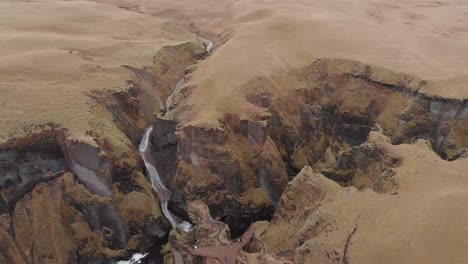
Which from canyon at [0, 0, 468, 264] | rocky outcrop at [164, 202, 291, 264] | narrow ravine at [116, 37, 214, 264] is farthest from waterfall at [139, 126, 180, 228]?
rocky outcrop at [164, 202, 291, 264]

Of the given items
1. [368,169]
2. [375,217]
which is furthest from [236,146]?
[375,217]

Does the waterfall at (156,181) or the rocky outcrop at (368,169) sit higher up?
the rocky outcrop at (368,169)

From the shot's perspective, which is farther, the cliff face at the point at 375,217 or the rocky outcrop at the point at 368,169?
the rocky outcrop at the point at 368,169

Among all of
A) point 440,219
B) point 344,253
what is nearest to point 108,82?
point 344,253

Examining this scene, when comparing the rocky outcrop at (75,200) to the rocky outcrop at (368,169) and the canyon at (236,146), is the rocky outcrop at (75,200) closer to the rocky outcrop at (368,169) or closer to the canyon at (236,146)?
the canyon at (236,146)

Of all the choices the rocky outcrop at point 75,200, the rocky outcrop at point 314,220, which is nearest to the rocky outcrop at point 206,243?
the rocky outcrop at point 314,220

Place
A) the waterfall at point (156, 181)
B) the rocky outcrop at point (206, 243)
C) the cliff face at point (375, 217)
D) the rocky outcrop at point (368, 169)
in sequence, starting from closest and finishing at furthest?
the cliff face at point (375, 217)
the rocky outcrop at point (206, 243)
the rocky outcrop at point (368, 169)
the waterfall at point (156, 181)

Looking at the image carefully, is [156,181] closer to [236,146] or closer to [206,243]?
[236,146]

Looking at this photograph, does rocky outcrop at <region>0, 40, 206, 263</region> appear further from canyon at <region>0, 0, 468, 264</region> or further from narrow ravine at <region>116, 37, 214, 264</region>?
narrow ravine at <region>116, 37, 214, 264</region>

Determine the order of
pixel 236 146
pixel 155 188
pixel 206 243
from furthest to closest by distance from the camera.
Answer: pixel 155 188, pixel 236 146, pixel 206 243
